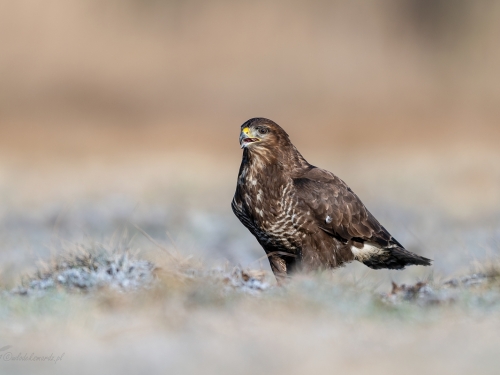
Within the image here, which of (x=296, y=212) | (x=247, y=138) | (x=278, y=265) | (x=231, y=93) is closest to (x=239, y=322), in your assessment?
(x=296, y=212)

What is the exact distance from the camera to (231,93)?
25.1 m

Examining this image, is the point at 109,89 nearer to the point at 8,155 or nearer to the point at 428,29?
the point at 8,155

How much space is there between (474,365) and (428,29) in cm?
2445

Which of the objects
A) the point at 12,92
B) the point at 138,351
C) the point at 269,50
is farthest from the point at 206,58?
the point at 138,351

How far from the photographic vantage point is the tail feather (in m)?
7.21

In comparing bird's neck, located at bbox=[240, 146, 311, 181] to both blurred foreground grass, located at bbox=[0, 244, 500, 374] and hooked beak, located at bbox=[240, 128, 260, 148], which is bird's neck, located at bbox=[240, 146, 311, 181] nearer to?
hooked beak, located at bbox=[240, 128, 260, 148]

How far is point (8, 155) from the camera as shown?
1909 cm

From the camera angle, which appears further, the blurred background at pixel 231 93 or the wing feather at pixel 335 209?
the blurred background at pixel 231 93

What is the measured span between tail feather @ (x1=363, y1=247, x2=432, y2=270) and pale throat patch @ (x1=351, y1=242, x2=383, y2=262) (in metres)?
0.04

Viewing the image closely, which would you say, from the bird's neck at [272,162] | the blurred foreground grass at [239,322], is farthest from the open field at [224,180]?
the bird's neck at [272,162]

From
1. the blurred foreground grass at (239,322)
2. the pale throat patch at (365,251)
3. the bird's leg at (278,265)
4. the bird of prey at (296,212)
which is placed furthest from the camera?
the pale throat patch at (365,251)

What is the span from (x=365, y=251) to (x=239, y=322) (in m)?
2.79

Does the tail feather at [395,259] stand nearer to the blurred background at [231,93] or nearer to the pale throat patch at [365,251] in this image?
the pale throat patch at [365,251]

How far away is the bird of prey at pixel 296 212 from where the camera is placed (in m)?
6.65
